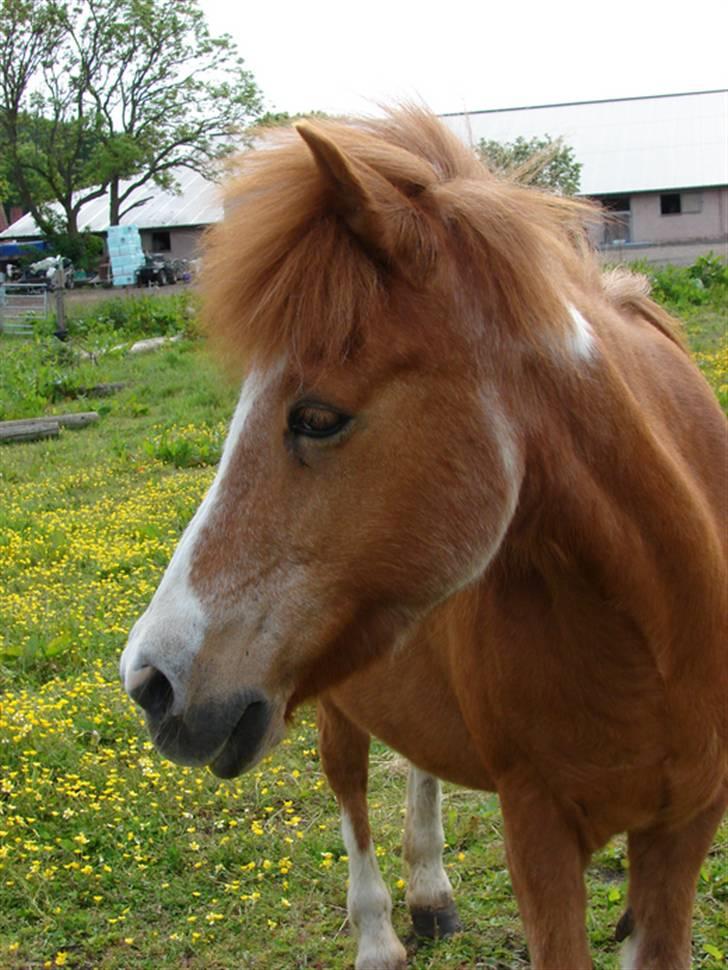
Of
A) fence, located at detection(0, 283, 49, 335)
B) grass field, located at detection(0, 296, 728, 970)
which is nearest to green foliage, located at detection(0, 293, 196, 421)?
fence, located at detection(0, 283, 49, 335)

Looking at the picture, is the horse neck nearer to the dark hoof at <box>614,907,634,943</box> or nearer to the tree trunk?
the dark hoof at <box>614,907,634,943</box>

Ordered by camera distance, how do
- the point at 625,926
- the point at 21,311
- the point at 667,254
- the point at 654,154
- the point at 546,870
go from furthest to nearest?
the point at 654,154, the point at 667,254, the point at 21,311, the point at 625,926, the point at 546,870

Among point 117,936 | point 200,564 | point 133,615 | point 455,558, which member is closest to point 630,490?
point 455,558

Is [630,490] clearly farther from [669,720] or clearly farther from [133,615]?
[133,615]

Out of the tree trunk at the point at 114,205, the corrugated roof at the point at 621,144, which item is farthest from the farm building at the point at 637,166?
the tree trunk at the point at 114,205

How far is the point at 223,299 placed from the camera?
1.98 meters

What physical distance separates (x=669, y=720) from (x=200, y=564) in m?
1.04

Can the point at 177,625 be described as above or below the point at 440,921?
above

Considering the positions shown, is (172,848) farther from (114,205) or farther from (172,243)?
(172,243)

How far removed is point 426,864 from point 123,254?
38.8 meters

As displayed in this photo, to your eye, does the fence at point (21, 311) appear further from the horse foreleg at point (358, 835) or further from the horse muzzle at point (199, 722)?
the horse muzzle at point (199, 722)

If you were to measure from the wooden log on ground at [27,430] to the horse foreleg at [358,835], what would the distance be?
30.2 ft

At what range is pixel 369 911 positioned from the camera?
3.67 m

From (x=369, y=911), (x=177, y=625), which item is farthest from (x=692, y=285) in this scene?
(x=177, y=625)
